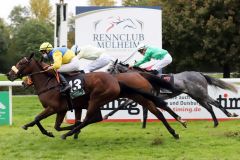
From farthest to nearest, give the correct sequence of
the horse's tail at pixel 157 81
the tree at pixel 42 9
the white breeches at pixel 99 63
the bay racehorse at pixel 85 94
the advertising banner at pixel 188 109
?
1. the tree at pixel 42 9
2. the advertising banner at pixel 188 109
3. the white breeches at pixel 99 63
4. the horse's tail at pixel 157 81
5. the bay racehorse at pixel 85 94

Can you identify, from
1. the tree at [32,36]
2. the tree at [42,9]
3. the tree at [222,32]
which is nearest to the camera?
the tree at [222,32]

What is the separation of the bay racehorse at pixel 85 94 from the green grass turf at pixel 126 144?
38 cm

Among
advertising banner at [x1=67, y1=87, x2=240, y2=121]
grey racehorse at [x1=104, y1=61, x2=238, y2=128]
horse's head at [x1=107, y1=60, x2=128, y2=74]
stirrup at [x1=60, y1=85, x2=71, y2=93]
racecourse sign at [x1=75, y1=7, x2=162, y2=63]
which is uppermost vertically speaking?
racecourse sign at [x1=75, y1=7, x2=162, y2=63]

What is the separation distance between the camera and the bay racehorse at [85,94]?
838cm

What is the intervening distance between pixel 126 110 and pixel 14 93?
12.6 m

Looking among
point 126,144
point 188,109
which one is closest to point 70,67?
point 126,144

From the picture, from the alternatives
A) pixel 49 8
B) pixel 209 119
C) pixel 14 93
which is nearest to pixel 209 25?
pixel 14 93

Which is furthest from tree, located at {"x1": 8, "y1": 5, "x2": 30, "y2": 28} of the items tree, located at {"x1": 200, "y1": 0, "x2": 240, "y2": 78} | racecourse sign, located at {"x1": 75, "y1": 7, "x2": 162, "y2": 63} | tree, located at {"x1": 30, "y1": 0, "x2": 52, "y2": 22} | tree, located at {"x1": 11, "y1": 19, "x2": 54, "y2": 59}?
racecourse sign, located at {"x1": 75, "y1": 7, "x2": 162, "y2": 63}

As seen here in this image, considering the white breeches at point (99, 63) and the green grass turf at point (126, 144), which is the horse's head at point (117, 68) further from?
the green grass turf at point (126, 144)

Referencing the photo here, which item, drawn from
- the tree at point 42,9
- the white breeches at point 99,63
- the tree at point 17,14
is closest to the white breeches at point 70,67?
the white breeches at point 99,63

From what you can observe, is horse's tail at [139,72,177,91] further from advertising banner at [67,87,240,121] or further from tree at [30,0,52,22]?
tree at [30,0,52,22]

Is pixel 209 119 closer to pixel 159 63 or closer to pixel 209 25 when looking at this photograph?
pixel 159 63

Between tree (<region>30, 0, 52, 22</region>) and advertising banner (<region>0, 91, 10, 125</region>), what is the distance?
48692 mm

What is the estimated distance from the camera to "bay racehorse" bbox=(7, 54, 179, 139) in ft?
27.5
